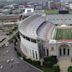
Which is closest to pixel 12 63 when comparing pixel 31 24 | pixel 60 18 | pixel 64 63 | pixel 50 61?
pixel 50 61

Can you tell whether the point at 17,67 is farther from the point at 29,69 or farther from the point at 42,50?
the point at 42,50

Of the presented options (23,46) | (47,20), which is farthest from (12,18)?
(23,46)

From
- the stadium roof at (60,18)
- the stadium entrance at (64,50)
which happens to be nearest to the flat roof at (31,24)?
the stadium roof at (60,18)

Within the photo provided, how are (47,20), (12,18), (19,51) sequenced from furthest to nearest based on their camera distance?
(12,18) → (47,20) → (19,51)

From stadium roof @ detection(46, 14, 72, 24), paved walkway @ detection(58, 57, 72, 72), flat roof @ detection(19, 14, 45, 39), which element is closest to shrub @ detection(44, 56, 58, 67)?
paved walkway @ detection(58, 57, 72, 72)

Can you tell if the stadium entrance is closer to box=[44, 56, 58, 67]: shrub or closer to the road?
box=[44, 56, 58, 67]: shrub

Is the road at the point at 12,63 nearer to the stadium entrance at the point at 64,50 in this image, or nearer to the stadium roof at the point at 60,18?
the stadium entrance at the point at 64,50

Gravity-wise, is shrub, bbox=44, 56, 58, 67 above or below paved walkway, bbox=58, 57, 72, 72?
above
